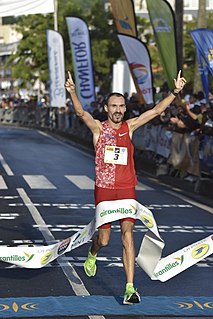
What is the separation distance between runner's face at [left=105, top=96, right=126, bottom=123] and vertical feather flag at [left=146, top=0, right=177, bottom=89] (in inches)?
616

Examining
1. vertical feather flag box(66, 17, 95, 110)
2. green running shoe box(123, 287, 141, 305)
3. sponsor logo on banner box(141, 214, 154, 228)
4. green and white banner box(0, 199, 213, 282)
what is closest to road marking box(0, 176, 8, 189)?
green and white banner box(0, 199, 213, 282)

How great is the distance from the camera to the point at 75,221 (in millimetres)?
15250

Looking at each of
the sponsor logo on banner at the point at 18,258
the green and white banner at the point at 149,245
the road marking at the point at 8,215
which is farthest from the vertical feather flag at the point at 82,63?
the green and white banner at the point at 149,245

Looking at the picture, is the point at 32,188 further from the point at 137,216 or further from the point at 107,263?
the point at 137,216

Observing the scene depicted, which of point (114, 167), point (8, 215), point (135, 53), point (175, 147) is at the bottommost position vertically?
point (175, 147)

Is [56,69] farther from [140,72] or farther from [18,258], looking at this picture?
[18,258]

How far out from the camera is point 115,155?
9.41 metres

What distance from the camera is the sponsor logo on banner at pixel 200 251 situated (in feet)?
31.4

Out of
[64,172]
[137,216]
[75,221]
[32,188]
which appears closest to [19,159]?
[64,172]

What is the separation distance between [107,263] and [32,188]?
363 inches

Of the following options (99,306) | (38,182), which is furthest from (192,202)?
(99,306)

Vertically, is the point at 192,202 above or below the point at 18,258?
below

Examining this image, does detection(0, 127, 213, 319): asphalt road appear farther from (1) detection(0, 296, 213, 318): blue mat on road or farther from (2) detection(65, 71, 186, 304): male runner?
(2) detection(65, 71, 186, 304): male runner

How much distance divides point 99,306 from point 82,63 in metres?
29.5
